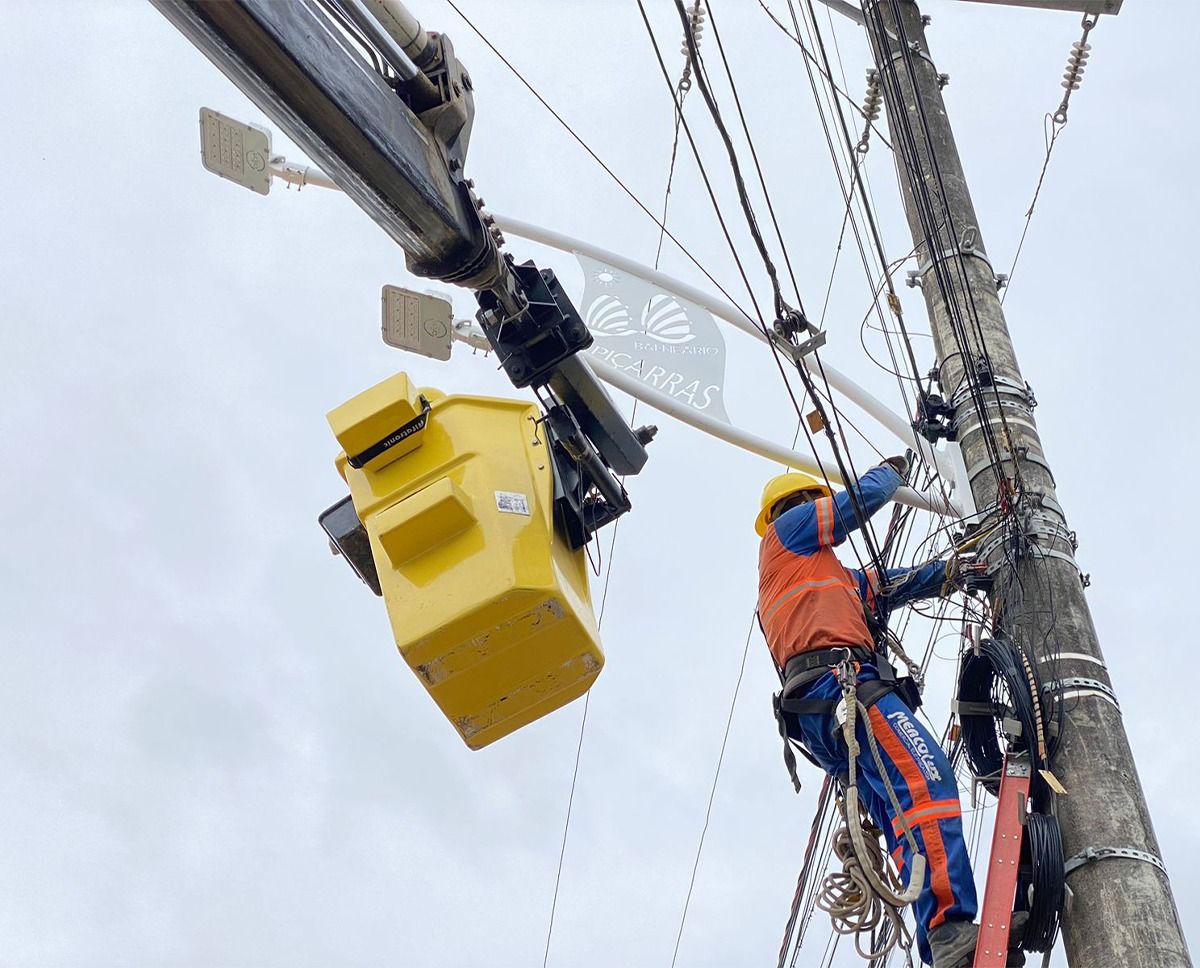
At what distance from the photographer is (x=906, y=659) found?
234 inches

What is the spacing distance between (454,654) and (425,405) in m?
0.87

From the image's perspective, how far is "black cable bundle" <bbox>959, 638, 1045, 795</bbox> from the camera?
16.3 feet

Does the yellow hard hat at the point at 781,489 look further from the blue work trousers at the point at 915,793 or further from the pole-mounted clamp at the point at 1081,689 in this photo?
the pole-mounted clamp at the point at 1081,689

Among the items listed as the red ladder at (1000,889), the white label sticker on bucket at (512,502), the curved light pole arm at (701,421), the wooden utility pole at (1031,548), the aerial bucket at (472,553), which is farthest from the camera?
the curved light pole arm at (701,421)

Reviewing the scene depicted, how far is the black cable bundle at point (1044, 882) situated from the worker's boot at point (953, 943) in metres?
0.26

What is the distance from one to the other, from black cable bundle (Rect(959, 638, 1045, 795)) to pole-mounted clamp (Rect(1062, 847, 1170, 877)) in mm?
457

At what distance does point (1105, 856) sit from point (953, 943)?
63 centimetres

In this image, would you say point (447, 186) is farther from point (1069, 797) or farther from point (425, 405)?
point (1069, 797)

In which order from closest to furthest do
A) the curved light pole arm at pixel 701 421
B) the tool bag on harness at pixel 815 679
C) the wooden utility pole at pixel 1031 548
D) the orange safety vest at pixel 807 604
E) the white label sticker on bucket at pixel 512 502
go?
1. the wooden utility pole at pixel 1031 548
2. the white label sticker on bucket at pixel 512 502
3. the tool bag on harness at pixel 815 679
4. the orange safety vest at pixel 807 604
5. the curved light pole arm at pixel 701 421

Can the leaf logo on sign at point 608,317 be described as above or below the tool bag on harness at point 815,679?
above

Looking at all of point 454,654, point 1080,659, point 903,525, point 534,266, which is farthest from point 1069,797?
point 903,525

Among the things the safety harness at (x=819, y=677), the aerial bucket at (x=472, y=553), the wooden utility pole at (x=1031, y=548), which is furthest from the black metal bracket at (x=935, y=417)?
the aerial bucket at (x=472, y=553)

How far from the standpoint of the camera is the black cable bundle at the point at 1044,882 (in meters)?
4.48

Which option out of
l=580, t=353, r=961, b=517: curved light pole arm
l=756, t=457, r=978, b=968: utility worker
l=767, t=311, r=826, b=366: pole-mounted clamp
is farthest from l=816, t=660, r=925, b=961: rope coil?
l=580, t=353, r=961, b=517: curved light pole arm
